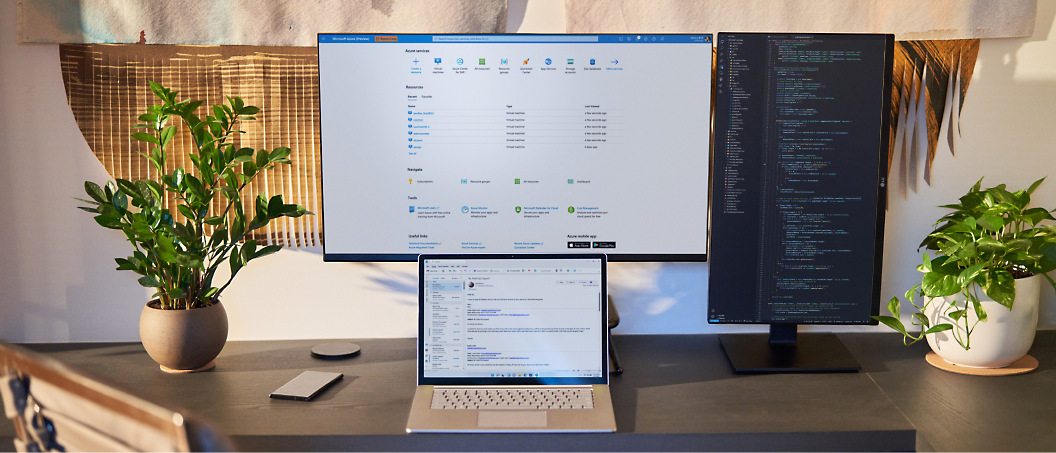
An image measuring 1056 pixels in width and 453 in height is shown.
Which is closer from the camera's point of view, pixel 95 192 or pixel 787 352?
pixel 95 192

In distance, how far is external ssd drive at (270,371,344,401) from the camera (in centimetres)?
124

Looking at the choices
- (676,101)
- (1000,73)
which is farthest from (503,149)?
(1000,73)

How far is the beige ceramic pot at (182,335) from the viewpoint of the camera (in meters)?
1.32

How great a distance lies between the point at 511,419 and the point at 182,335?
701 millimetres

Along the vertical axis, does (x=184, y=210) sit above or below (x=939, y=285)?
above

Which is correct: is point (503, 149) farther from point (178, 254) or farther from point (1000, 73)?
point (1000, 73)

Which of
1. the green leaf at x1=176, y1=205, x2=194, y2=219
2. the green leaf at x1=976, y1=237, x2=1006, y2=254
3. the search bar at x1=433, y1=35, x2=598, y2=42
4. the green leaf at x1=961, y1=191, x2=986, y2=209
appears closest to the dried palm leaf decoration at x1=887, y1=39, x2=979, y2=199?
the green leaf at x1=961, y1=191, x2=986, y2=209

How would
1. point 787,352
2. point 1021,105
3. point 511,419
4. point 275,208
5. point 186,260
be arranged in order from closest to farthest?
point 511,419 < point 186,260 < point 275,208 < point 787,352 < point 1021,105

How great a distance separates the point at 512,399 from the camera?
3.95ft

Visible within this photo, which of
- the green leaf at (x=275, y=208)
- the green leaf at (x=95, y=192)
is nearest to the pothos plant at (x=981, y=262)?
the green leaf at (x=275, y=208)

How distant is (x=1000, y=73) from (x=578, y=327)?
47.0 inches

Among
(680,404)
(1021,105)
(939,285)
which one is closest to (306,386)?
(680,404)

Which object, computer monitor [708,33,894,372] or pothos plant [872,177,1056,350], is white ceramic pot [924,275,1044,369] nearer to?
pothos plant [872,177,1056,350]

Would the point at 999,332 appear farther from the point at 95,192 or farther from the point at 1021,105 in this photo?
the point at 95,192
